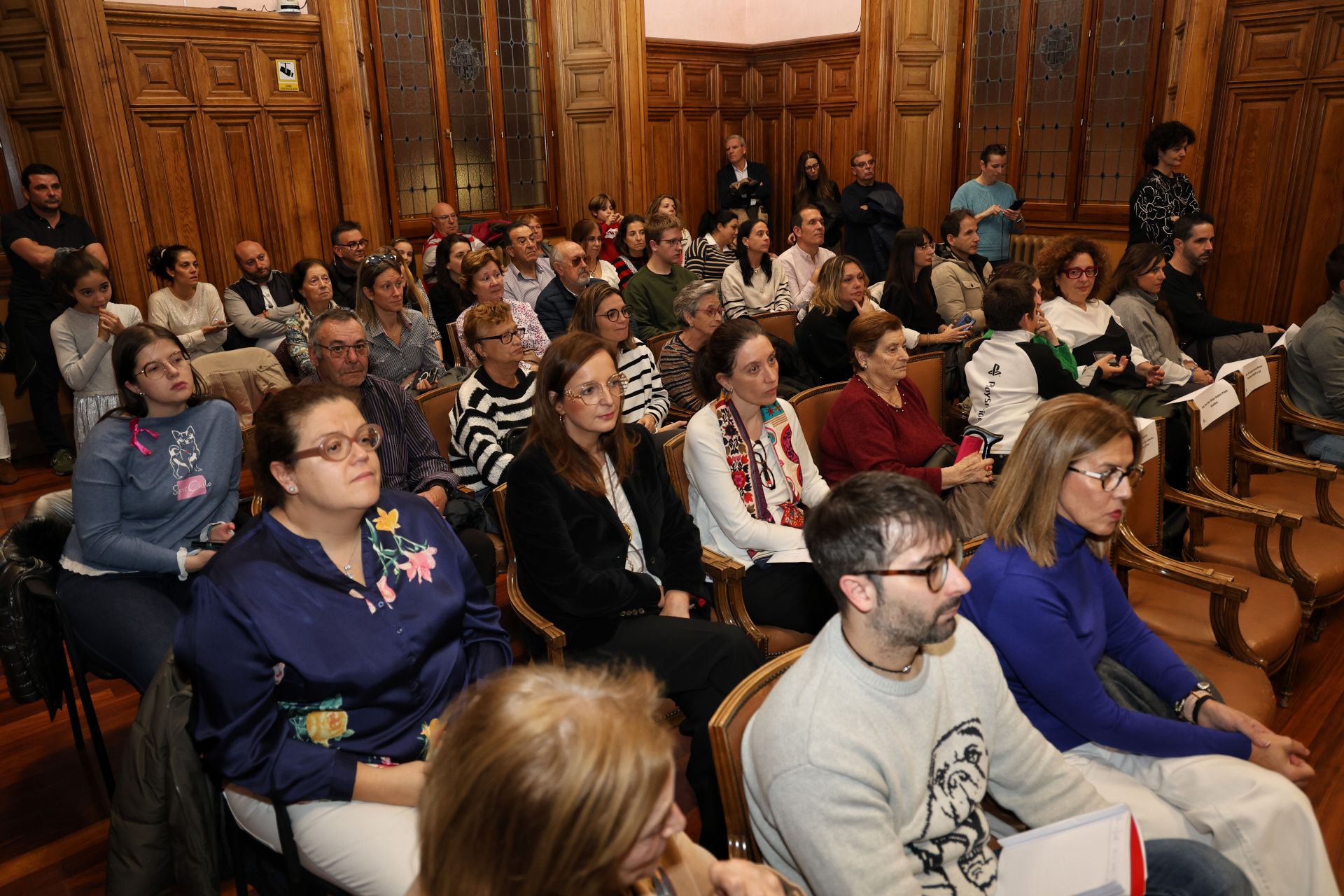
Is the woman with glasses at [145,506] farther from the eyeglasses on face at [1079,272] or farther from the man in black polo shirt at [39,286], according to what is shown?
the eyeglasses on face at [1079,272]

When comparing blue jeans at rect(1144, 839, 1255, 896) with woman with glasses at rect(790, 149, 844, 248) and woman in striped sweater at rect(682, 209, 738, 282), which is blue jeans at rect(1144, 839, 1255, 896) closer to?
woman in striped sweater at rect(682, 209, 738, 282)

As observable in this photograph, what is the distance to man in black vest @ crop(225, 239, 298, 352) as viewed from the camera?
16.9 feet

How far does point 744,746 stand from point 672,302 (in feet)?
13.1

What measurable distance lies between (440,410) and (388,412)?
28cm

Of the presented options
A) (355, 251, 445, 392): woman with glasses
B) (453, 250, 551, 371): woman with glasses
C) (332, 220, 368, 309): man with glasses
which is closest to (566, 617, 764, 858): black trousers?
(355, 251, 445, 392): woman with glasses

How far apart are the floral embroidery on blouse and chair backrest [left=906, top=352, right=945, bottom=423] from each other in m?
2.48

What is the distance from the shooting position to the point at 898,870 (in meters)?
1.34

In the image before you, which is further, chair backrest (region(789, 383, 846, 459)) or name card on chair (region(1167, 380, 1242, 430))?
chair backrest (region(789, 383, 846, 459))

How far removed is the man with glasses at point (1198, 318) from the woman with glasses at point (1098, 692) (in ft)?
10.9

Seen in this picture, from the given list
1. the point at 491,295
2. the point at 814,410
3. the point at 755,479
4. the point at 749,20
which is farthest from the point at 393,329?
the point at 749,20

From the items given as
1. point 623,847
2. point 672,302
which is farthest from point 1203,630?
point 672,302

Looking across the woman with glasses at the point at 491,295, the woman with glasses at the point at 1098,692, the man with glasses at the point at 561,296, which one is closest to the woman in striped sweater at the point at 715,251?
the man with glasses at the point at 561,296

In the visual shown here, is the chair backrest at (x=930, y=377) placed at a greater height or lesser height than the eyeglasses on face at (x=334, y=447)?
lesser

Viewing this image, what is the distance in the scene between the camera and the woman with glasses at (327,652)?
5.39 feet
